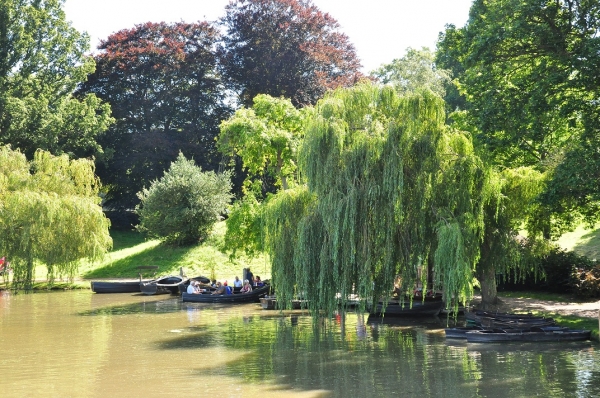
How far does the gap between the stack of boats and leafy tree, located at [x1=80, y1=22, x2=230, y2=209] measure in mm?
34861

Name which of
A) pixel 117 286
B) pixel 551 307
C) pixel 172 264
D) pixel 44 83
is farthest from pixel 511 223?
pixel 44 83

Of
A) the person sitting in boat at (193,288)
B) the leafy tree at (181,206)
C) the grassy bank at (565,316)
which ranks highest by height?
the leafy tree at (181,206)

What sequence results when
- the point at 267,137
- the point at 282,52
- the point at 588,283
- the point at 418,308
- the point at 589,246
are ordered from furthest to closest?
the point at 282,52
the point at 267,137
the point at 589,246
the point at 588,283
the point at 418,308

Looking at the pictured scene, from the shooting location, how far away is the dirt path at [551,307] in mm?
A: 25938

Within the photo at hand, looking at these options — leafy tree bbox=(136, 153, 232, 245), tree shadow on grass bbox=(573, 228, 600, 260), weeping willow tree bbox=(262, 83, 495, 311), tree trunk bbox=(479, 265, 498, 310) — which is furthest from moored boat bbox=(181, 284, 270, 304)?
tree shadow on grass bbox=(573, 228, 600, 260)

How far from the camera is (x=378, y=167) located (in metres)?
21.8

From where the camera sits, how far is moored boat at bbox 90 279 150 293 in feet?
129

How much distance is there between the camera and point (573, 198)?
2286 cm

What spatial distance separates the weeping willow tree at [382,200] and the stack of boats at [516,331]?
4.33ft

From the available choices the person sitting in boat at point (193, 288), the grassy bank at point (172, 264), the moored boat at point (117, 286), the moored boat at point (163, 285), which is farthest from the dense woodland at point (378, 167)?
the moored boat at point (163, 285)

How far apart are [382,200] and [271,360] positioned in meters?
5.62

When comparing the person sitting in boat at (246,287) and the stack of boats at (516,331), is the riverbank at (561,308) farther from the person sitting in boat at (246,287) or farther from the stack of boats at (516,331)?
the person sitting in boat at (246,287)

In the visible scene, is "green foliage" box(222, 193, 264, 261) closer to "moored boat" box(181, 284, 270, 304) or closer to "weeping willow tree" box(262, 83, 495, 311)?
"moored boat" box(181, 284, 270, 304)

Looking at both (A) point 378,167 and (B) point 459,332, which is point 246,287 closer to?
(B) point 459,332
